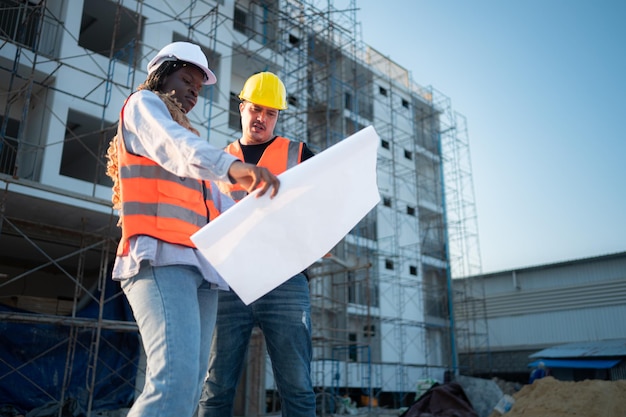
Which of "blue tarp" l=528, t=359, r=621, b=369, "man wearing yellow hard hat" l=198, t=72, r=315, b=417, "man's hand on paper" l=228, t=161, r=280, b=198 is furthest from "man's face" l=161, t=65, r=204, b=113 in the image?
"blue tarp" l=528, t=359, r=621, b=369

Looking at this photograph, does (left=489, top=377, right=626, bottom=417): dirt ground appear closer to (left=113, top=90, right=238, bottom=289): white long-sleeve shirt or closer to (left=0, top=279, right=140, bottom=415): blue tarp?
(left=113, top=90, right=238, bottom=289): white long-sleeve shirt

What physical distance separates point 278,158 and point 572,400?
5.82 meters

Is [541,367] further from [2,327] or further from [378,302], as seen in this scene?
[2,327]

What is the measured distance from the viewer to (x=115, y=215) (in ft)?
32.5

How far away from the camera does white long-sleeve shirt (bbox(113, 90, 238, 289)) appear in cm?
152

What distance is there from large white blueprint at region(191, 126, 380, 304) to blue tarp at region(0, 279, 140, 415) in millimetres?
7929

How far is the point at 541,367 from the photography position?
15.2 meters

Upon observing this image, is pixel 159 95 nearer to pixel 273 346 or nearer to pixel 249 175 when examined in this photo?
pixel 249 175

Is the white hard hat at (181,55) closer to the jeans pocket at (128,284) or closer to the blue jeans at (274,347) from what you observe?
the jeans pocket at (128,284)

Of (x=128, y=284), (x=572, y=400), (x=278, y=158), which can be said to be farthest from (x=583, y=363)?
(x=128, y=284)

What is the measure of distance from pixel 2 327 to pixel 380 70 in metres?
19.3

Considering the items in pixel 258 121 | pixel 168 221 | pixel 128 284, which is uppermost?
pixel 258 121

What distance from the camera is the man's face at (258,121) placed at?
8.42 ft

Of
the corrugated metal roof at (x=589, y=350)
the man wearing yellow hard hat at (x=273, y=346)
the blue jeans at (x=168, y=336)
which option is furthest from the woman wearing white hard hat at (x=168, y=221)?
the corrugated metal roof at (x=589, y=350)
